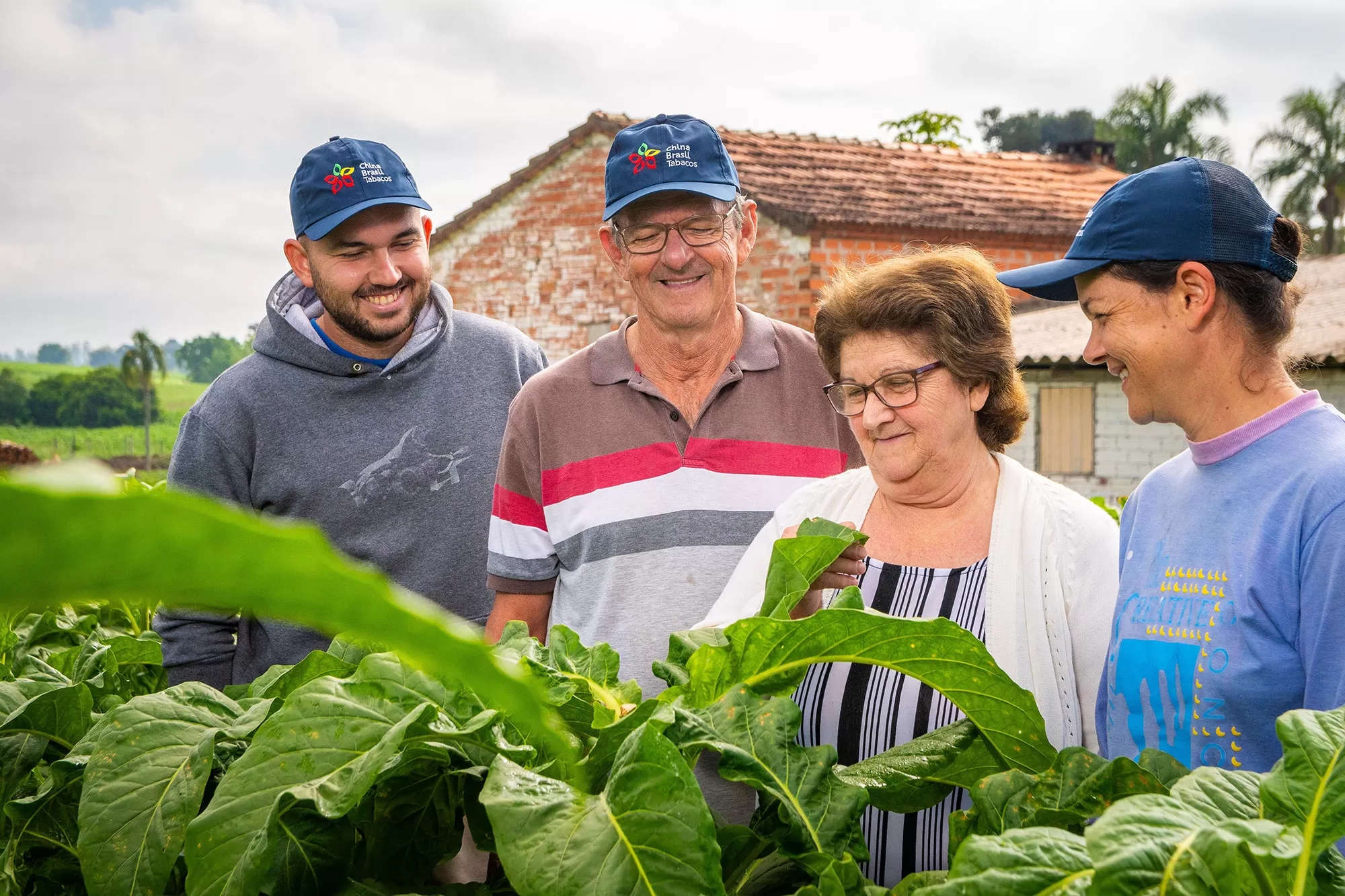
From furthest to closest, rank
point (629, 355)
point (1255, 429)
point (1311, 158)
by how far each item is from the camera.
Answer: point (1311, 158) < point (629, 355) < point (1255, 429)

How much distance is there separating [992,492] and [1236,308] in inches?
27.2

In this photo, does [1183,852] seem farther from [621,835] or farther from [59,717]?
[59,717]

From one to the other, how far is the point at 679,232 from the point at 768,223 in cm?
1179

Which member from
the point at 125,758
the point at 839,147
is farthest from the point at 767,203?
the point at 125,758

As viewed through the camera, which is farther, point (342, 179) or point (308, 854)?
point (342, 179)

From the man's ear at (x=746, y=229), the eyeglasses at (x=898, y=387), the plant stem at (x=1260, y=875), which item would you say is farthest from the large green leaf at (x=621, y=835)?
the man's ear at (x=746, y=229)

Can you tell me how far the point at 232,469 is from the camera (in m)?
2.94

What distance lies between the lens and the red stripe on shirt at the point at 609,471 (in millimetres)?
2652

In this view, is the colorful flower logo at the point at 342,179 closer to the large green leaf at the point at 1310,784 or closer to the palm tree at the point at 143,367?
the large green leaf at the point at 1310,784

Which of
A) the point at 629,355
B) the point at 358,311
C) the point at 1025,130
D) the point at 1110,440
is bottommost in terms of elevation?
the point at 1110,440

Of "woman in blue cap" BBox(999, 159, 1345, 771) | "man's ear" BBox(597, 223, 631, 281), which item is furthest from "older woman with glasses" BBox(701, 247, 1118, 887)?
"man's ear" BBox(597, 223, 631, 281)

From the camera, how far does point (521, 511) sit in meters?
2.70

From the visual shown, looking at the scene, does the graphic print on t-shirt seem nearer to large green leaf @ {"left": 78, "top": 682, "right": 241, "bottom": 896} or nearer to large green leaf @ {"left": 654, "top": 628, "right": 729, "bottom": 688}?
large green leaf @ {"left": 654, "top": 628, "right": 729, "bottom": 688}

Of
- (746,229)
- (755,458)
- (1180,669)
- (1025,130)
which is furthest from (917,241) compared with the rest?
(1025,130)
